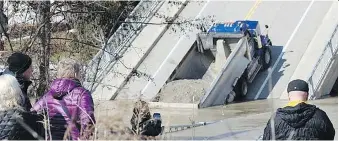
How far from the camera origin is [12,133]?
4.98 m

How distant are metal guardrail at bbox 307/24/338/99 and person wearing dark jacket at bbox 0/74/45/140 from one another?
14844 millimetres

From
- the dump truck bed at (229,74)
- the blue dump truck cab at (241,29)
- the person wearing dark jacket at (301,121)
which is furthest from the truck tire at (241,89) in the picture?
the person wearing dark jacket at (301,121)

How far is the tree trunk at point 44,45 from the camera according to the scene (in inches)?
372

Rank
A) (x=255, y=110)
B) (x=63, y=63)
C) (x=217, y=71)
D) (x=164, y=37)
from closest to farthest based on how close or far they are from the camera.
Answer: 1. (x=63, y=63)
2. (x=255, y=110)
3. (x=217, y=71)
4. (x=164, y=37)

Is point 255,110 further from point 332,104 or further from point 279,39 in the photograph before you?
point 279,39

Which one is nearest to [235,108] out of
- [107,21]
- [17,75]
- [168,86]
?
[168,86]

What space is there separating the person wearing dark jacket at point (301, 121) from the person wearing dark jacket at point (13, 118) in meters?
1.76

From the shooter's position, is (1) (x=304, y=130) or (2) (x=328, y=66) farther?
(2) (x=328, y=66)

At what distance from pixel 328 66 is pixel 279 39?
2.82 metres

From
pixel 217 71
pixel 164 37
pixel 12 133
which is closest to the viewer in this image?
pixel 12 133

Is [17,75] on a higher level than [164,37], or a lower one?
lower

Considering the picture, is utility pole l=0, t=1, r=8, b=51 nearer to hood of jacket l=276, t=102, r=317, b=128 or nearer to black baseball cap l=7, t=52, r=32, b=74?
black baseball cap l=7, t=52, r=32, b=74

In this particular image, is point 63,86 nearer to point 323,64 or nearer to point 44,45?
point 44,45

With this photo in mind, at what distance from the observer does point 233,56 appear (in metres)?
19.3
